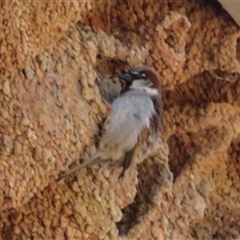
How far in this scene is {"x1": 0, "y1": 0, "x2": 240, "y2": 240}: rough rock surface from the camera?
5.75 feet

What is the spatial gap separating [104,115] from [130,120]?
0.07 meters

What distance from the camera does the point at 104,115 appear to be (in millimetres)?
1925

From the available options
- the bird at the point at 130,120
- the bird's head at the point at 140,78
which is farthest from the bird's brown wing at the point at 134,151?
the bird's head at the point at 140,78

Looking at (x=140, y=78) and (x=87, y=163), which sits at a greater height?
(x=140, y=78)

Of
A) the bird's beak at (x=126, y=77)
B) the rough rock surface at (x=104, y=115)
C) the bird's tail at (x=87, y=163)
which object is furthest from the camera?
the bird's beak at (x=126, y=77)

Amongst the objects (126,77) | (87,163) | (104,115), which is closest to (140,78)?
(126,77)

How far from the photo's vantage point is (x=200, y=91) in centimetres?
238

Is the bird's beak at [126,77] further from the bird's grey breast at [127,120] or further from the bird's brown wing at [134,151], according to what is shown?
the bird's brown wing at [134,151]

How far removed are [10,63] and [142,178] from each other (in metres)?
0.67

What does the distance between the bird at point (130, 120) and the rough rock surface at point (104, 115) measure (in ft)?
0.11

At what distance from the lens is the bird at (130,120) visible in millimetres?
1891

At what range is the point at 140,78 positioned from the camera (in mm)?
1983

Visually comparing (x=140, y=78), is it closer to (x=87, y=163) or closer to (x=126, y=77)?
(x=126, y=77)

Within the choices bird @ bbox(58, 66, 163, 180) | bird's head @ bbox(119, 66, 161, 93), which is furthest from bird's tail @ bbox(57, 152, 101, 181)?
bird's head @ bbox(119, 66, 161, 93)
